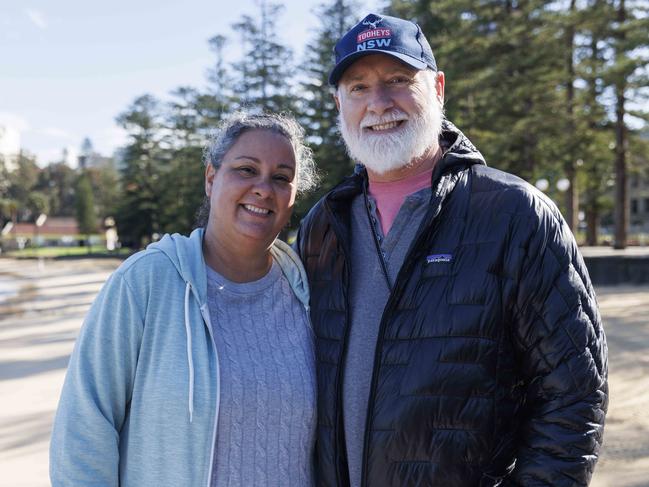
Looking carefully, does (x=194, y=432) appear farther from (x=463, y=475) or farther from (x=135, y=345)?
(x=463, y=475)

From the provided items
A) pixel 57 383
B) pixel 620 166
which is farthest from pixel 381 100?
pixel 620 166

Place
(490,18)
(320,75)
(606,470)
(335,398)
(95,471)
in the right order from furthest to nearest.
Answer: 1. (320,75)
2. (490,18)
3. (606,470)
4. (335,398)
5. (95,471)

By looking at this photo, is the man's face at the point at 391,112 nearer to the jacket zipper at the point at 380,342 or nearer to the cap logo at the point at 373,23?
the cap logo at the point at 373,23

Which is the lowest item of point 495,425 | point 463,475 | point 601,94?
point 463,475

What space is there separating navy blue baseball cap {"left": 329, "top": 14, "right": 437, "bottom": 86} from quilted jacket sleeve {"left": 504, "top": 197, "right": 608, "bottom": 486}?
769mm

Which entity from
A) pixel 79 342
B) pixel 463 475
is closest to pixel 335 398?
pixel 463 475

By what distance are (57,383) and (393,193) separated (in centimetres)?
601

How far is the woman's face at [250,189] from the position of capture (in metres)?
2.11

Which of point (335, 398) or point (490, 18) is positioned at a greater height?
point (490, 18)

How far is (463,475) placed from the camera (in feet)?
5.84

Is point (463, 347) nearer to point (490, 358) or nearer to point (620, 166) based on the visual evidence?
point (490, 358)

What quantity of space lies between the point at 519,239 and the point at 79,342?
1.33m

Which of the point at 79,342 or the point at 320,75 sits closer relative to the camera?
the point at 79,342

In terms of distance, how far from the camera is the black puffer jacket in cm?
173
